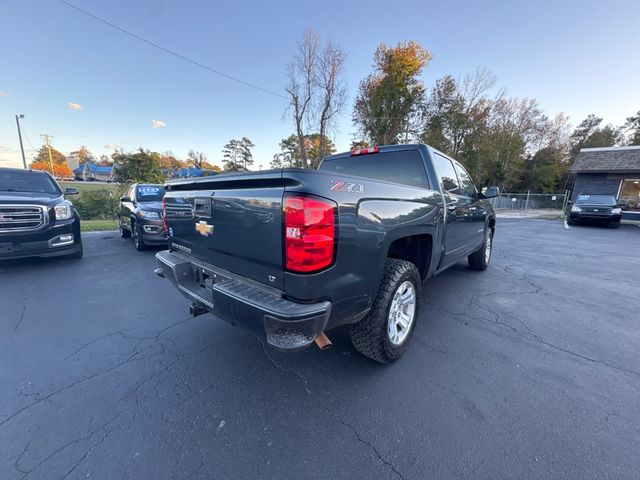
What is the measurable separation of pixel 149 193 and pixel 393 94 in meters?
23.0

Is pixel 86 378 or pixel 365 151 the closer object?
pixel 86 378

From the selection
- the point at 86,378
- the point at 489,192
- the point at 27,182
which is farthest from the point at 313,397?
the point at 27,182

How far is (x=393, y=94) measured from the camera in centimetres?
2364

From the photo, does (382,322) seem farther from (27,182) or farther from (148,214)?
(27,182)

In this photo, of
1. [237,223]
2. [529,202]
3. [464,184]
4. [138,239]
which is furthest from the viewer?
[529,202]

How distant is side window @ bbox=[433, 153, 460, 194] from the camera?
3.24 meters

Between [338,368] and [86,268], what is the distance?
212 inches

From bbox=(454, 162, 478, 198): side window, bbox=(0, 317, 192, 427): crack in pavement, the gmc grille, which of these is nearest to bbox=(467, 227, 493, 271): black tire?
bbox=(454, 162, 478, 198): side window

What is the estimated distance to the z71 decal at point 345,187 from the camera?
170 cm

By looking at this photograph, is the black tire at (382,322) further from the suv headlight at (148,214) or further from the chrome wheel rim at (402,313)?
the suv headlight at (148,214)

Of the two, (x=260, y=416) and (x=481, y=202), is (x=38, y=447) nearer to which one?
(x=260, y=416)

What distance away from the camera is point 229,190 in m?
2.08

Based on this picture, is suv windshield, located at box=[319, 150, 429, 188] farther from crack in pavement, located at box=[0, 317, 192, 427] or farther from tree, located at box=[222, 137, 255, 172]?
tree, located at box=[222, 137, 255, 172]

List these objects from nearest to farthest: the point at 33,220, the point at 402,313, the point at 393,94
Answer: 1. the point at 402,313
2. the point at 33,220
3. the point at 393,94
